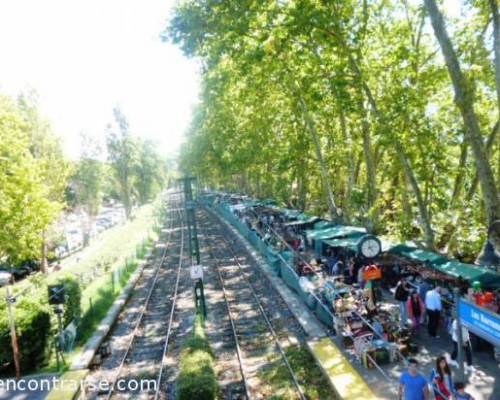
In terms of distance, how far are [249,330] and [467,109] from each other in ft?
33.7

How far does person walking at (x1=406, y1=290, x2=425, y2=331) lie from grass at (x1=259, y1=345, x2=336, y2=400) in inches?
126

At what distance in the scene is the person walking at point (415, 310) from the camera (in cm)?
1416

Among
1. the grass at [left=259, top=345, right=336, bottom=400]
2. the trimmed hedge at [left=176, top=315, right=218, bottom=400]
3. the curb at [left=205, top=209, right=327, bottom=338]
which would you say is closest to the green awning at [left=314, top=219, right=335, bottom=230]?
the curb at [left=205, top=209, right=327, bottom=338]

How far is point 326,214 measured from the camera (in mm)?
42562

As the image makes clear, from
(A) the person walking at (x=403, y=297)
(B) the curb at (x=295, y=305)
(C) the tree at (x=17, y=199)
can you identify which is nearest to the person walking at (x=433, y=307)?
(A) the person walking at (x=403, y=297)

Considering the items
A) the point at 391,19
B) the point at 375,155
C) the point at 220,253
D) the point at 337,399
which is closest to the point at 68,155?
the point at 220,253

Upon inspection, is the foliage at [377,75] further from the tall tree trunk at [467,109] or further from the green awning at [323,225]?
the tall tree trunk at [467,109]

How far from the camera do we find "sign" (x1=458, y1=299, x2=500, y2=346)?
25.8ft

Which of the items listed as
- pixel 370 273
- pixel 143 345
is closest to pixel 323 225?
pixel 370 273

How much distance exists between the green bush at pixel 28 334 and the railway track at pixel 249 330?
544 cm

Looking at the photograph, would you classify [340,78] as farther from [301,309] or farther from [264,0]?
[301,309]

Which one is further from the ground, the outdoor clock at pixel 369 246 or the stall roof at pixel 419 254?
the outdoor clock at pixel 369 246

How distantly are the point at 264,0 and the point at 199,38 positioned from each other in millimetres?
2585

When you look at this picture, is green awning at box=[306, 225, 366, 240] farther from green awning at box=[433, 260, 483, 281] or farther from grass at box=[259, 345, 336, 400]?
grass at box=[259, 345, 336, 400]
